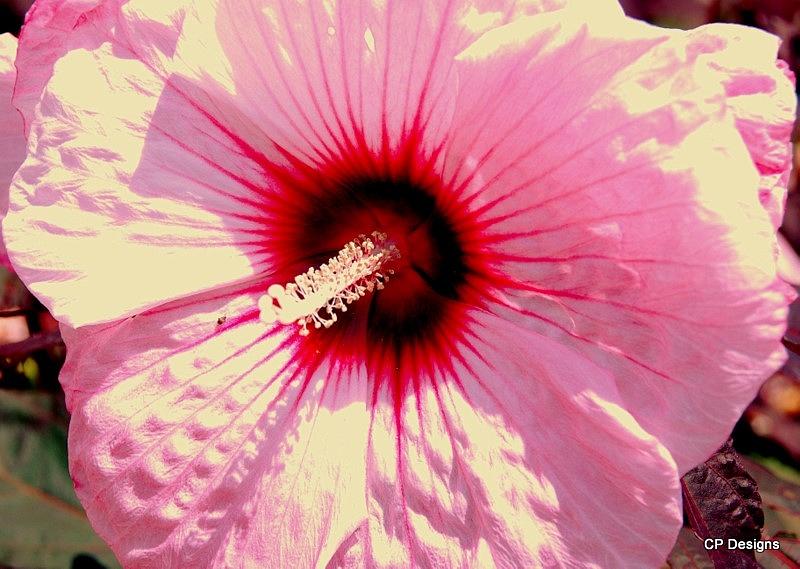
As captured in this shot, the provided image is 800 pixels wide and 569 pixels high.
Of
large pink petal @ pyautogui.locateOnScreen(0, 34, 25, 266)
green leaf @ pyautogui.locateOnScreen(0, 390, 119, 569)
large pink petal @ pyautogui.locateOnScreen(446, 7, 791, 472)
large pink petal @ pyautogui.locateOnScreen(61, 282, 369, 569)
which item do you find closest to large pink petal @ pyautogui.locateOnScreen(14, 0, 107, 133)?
large pink petal @ pyautogui.locateOnScreen(0, 34, 25, 266)

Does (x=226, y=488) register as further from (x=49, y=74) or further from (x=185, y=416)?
(x=49, y=74)

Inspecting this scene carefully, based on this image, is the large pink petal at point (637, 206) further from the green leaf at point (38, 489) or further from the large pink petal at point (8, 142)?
the green leaf at point (38, 489)

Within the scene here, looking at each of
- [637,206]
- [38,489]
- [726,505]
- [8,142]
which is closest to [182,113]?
[8,142]

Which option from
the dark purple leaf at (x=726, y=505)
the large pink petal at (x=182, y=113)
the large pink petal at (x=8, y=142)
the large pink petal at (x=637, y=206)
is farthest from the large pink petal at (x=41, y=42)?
the dark purple leaf at (x=726, y=505)

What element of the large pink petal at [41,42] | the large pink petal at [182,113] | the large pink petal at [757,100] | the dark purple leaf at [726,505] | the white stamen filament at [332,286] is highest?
the large pink petal at [41,42]

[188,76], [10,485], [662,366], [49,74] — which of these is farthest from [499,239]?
[10,485]

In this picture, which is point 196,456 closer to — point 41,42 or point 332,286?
point 332,286
